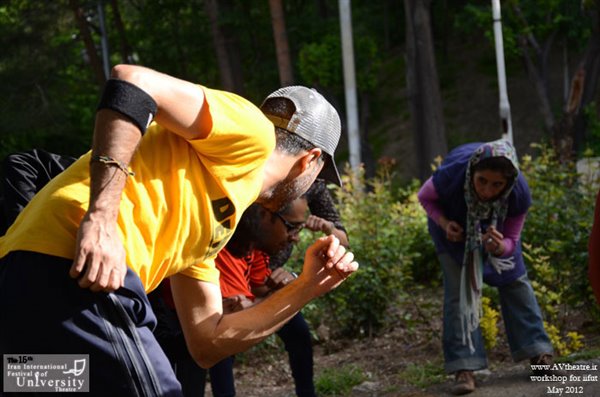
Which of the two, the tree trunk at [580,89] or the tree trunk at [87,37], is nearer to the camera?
the tree trunk at [580,89]

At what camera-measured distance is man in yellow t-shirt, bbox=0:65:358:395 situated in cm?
252

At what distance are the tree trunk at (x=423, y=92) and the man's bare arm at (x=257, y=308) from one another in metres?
16.1

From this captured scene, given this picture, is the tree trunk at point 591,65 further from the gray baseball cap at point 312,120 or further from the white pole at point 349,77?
the gray baseball cap at point 312,120

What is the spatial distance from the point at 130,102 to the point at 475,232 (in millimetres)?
3960

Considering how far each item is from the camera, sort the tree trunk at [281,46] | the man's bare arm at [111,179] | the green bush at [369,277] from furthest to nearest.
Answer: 1. the tree trunk at [281,46]
2. the green bush at [369,277]
3. the man's bare arm at [111,179]

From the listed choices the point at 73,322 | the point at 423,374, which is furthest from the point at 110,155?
the point at 423,374

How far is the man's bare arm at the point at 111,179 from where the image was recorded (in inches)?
96.7

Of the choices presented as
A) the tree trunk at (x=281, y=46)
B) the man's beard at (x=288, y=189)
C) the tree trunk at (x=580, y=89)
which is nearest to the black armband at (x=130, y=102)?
the man's beard at (x=288, y=189)

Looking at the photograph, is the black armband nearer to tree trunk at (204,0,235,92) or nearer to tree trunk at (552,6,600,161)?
tree trunk at (552,6,600,161)

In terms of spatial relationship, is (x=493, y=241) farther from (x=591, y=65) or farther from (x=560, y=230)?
(x=591, y=65)

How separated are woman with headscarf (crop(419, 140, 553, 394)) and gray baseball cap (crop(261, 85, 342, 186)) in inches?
111

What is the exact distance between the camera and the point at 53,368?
2.58 meters

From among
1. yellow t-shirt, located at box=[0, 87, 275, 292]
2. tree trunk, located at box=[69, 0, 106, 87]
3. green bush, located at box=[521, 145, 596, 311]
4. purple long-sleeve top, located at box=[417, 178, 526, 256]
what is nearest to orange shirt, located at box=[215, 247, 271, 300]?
purple long-sleeve top, located at box=[417, 178, 526, 256]

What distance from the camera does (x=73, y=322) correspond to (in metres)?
2.55
